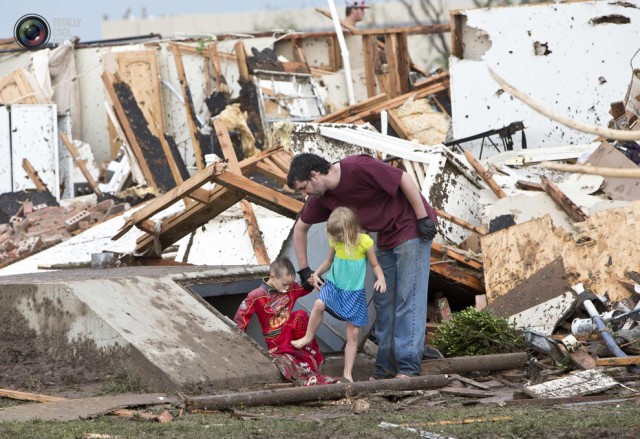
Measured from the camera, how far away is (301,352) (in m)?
7.96

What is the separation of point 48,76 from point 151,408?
15.3 meters

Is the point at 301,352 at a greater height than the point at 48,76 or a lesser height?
lesser

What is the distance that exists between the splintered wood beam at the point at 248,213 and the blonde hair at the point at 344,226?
2.81m

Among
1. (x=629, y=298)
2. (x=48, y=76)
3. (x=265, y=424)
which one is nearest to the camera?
(x=265, y=424)

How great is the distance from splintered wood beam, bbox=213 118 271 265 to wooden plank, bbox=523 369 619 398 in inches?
155

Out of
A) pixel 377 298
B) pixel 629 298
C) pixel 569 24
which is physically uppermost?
pixel 569 24

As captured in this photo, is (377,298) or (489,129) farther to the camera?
(489,129)

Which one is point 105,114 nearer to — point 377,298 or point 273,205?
point 273,205

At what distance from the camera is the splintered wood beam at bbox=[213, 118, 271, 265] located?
35.2 ft

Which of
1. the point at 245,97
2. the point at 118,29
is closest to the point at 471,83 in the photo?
the point at 245,97

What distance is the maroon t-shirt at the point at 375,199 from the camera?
769cm

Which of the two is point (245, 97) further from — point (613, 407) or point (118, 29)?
point (118, 29)

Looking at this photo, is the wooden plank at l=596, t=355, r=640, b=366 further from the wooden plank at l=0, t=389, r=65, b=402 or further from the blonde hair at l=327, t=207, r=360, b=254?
the wooden plank at l=0, t=389, r=65, b=402

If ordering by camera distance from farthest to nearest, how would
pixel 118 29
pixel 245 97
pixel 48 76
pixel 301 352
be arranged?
pixel 118 29, pixel 48 76, pixel 245 97, pixel 301 352
